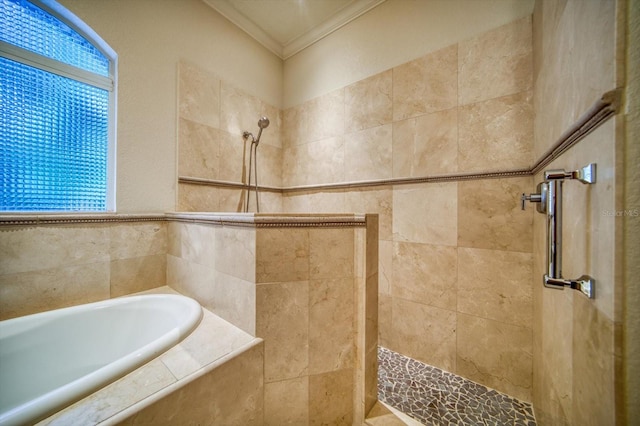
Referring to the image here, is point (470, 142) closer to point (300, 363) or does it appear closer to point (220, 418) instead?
point (300, 363)

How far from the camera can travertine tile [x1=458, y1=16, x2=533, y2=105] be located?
1.17 meters

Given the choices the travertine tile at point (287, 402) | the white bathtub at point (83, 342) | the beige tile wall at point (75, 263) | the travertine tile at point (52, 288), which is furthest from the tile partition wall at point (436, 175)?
the travertine tile at point (287, 402)

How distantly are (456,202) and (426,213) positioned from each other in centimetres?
18

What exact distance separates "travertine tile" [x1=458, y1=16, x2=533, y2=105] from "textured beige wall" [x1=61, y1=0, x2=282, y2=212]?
179cm

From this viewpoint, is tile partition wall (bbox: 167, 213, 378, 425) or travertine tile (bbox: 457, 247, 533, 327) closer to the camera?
tile partition wall (bbox: 167, 213, 378, 425)

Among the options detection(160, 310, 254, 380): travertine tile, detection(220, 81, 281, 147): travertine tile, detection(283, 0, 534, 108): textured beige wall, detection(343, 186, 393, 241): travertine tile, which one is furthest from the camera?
detection(220, 81, 281, 147): travertine tile

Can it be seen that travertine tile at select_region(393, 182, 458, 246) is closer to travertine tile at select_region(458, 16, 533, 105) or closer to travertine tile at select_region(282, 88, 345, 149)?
travertine tile at select_region(458, 16, 533, 105)

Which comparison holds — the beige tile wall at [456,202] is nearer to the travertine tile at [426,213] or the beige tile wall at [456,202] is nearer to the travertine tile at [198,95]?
the travertine tile at [426,213]

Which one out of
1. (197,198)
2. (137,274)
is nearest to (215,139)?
(197,198)

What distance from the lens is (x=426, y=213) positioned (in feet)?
4.78

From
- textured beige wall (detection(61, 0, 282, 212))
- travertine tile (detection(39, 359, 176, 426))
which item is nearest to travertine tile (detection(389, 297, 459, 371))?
travertine tile (detection(39, 359, 176, 426))

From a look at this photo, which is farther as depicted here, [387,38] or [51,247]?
[387,38]

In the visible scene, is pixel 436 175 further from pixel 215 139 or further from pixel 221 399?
pixel 215 139

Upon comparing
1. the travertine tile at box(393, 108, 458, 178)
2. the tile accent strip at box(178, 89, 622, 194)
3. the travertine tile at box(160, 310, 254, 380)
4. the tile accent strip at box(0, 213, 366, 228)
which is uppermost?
the travertine tile at box(393, 108, 458, 178)
